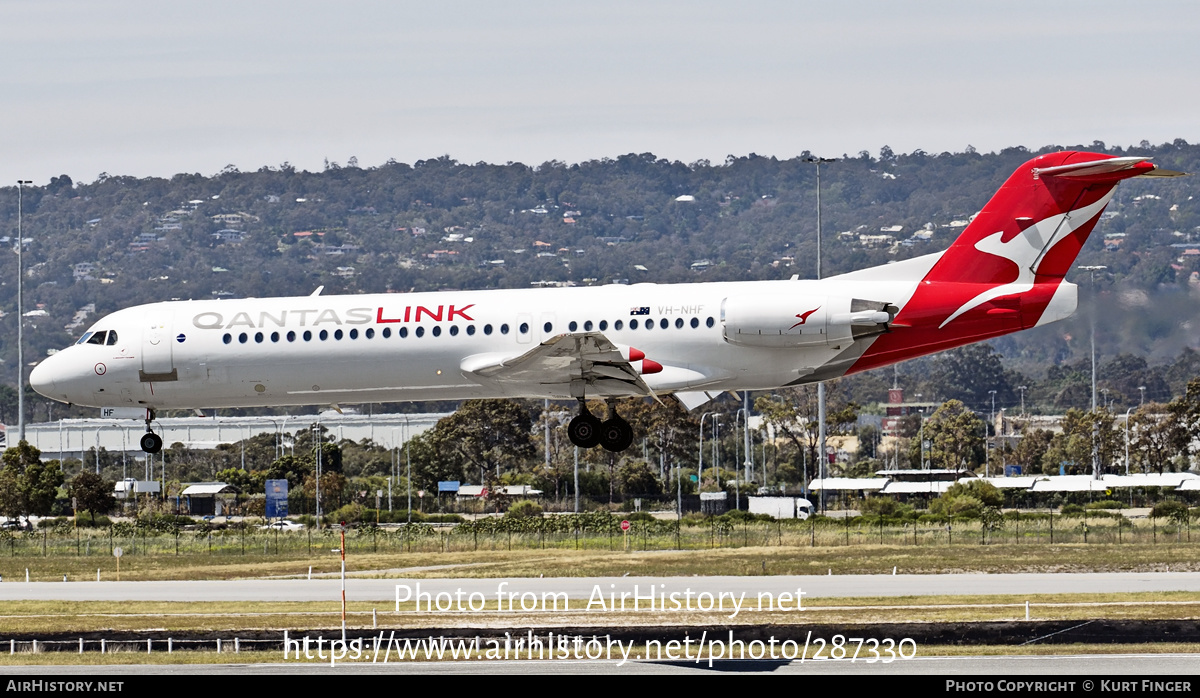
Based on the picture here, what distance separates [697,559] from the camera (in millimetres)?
44281

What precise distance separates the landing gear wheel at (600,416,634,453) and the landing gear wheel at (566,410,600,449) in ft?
0.40

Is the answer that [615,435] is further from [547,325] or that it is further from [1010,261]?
[1010,261]

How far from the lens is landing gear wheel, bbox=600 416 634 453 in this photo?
28.9 meters

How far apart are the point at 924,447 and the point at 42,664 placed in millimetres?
109879

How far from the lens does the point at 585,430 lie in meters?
29.2

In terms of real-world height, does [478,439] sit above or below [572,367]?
below

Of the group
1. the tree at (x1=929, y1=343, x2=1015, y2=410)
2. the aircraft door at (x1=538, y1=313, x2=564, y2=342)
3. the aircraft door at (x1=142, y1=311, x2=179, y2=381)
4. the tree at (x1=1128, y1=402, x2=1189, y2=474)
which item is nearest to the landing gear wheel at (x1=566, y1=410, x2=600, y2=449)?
the aircraft door at (x1=538, y1=313, x2=564, y2=342)

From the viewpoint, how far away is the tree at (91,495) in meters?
74.4

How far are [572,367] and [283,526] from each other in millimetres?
46524

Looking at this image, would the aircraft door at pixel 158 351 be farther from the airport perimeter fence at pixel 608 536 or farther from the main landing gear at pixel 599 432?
the airport perimeter fence at pixel 608 536

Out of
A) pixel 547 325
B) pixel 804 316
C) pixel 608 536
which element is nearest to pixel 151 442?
pixel 547 325

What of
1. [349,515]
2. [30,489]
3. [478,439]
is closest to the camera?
[30,489]

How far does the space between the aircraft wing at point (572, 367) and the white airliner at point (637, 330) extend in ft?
0.14

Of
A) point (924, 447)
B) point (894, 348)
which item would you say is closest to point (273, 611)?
point (894, 348)
